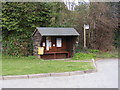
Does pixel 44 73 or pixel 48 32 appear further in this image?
pixel 48 32

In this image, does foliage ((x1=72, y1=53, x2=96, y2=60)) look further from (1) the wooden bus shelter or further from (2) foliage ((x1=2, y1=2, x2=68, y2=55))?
(2) foliage ((x1=2, y1=2, x2=68, y2=55))

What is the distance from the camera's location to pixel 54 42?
16.6 m

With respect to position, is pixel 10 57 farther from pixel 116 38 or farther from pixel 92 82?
pixel 116 38

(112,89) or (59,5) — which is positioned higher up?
(59,5)

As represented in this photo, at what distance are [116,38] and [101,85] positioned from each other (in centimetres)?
1831

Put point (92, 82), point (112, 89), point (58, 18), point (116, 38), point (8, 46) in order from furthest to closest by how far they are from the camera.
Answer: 1. point (116, 38)
2. point (58, 18)
3. point (8, 46)
4. point (92, 82)
5. point (112, 89)

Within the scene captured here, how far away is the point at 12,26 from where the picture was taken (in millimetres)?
17359

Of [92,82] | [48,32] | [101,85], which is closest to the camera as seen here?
[101,85]

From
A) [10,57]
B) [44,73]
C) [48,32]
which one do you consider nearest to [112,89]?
[44,73]

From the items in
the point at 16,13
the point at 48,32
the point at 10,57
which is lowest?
the point at 10,57

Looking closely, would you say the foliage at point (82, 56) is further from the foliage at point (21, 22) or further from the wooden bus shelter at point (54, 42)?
the foliage at point (21, 22)

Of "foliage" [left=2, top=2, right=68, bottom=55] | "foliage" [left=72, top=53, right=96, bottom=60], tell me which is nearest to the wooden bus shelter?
"foliage" [left=72, top=53, right=96, bottom=60]

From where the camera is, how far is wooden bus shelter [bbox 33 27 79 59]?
51.3ft

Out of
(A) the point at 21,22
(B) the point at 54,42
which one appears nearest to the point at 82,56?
(B) the point at 54,42
